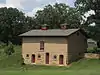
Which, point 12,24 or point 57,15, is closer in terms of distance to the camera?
point 57,15

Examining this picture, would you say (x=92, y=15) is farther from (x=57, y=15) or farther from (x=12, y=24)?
(x=12, y=24)

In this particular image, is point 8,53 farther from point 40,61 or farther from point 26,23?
point 26,23

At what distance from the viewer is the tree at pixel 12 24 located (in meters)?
131

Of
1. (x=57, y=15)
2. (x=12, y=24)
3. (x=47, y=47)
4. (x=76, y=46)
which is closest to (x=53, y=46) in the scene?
(x=47, y=47)

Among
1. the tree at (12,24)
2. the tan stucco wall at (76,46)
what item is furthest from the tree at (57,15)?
the tree at (12,24)

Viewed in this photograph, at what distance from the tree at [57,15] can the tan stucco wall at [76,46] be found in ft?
80.7

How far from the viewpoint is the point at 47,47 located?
62.9 m

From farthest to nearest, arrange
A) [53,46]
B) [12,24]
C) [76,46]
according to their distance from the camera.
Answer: [12,24] → [76,46] → [53,46]

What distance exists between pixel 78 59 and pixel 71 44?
12.9 feet

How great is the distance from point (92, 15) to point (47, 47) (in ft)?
37.1

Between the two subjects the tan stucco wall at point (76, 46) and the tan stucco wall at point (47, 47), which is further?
the tan stucco wall at point (76, 46)

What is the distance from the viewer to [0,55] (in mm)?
69625

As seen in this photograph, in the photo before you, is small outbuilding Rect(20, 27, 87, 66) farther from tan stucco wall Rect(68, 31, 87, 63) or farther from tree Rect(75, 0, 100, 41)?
tree Rect(75, 0, 100, 41)

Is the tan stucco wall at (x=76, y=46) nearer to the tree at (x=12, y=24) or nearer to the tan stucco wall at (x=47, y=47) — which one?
the tan stucco wall at (x=47, y=47)
